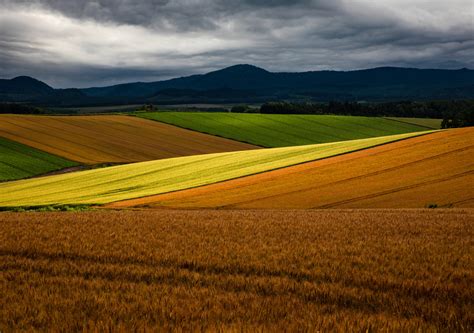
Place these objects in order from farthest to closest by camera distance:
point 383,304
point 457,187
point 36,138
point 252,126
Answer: point 252,126
point 36,138
point 457,187
point 383,304

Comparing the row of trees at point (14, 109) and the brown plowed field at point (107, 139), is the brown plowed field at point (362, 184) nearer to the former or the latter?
the brown plowed field at point (107, 139)

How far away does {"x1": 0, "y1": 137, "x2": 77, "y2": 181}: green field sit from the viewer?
6219 centimetres

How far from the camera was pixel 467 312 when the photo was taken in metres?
6.77

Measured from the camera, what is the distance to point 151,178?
153 ft

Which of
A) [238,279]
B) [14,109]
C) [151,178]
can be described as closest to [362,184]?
[151,178]

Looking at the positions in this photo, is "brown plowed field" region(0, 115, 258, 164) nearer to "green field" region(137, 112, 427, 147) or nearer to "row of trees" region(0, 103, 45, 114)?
"green field" region(137, 112, 427, 147)

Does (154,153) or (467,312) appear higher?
(467,312)

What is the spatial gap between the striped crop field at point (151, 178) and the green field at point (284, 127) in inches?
1762

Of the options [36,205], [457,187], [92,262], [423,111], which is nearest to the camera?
[92,262]

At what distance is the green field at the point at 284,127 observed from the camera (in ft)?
342

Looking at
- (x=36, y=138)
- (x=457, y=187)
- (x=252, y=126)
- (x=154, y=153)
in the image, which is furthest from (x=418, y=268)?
(x=252, y=126)

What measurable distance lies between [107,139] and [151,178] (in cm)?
4769

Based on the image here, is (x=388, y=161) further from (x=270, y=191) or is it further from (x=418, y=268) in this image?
(x=418, y=268)

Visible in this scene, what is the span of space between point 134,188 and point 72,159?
35.1 metres
